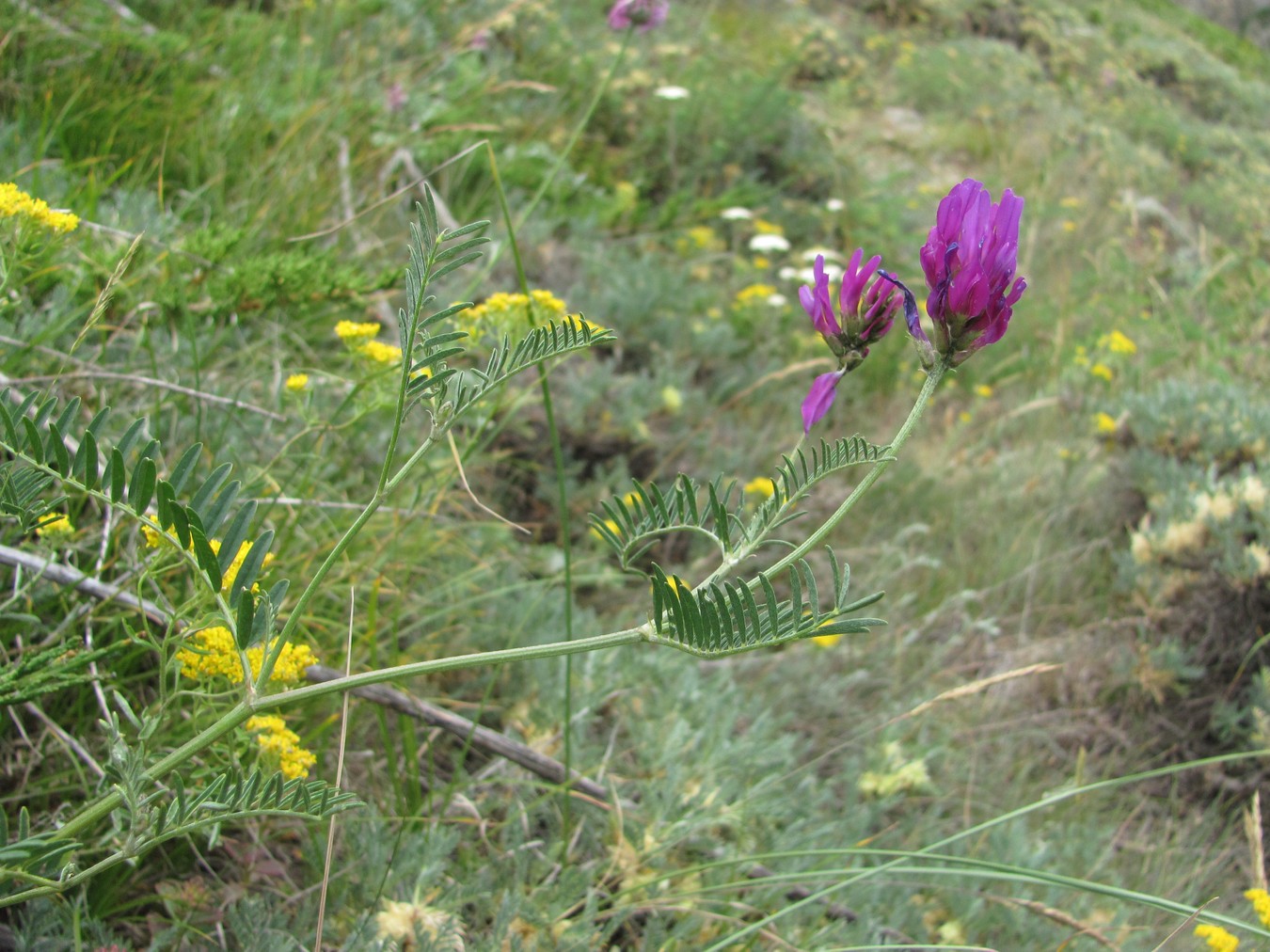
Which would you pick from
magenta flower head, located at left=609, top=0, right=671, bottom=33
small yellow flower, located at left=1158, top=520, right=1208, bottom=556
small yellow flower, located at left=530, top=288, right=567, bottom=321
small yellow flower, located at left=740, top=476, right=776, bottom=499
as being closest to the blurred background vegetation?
small yellow flower, located at left=1158, top=520, right=1208, bottom=556

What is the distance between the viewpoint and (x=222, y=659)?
82 centimetres

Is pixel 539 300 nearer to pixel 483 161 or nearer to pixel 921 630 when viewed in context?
pixel 921 630

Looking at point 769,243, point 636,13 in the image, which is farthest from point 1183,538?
point 636,13

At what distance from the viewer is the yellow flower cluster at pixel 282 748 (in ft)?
2.95

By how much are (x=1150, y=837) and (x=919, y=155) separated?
4954mm

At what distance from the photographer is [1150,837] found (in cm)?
194

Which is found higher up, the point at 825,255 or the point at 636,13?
the point at 636,13

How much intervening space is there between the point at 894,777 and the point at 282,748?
3.66 ft

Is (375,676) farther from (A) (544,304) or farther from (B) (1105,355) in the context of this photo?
(B) (1105,355)

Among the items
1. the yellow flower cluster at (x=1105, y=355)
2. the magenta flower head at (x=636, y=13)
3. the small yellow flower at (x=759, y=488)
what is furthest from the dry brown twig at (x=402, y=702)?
the yellow flower cluster at (x=1105, y=355)

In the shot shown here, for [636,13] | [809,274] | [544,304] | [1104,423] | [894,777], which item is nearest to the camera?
[544,304]

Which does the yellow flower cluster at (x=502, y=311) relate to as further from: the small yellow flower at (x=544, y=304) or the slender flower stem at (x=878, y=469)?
the slender flower stem at (x=878, y=469)

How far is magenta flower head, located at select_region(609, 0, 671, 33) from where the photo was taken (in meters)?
2.09

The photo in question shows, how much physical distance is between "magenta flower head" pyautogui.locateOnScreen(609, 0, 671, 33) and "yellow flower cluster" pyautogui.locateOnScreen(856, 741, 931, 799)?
160 centimetres
